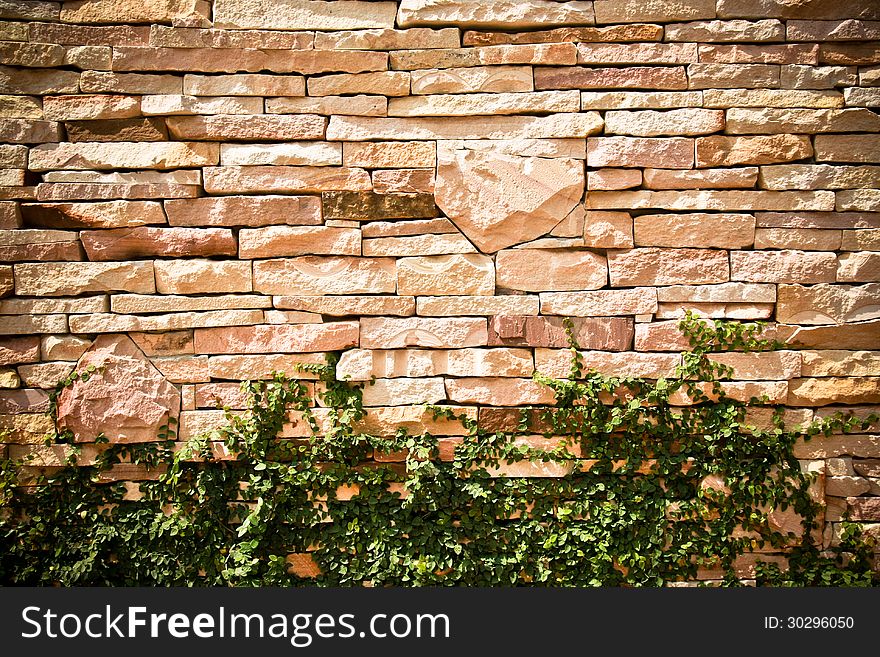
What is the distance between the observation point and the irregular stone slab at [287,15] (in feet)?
8.45

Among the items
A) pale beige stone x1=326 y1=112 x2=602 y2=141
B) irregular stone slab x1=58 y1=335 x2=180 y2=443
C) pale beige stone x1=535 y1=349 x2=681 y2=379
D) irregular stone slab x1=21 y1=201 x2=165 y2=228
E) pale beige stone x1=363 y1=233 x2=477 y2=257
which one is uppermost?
pale beige stone x1=326 y1=112 x2=602 y2=141

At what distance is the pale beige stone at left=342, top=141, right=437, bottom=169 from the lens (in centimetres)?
258

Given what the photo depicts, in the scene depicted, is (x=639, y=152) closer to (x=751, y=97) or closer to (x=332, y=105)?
(x=751, y=97)

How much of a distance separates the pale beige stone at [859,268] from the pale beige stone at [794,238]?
9 cm

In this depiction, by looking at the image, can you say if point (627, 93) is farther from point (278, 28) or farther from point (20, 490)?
point (20, 490)

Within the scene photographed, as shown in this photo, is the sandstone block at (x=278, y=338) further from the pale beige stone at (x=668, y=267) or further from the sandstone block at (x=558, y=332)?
the pale beige stone at (x=668, y=267)

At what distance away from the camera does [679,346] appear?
260 centimetres

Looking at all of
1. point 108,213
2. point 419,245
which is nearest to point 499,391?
point 419,245

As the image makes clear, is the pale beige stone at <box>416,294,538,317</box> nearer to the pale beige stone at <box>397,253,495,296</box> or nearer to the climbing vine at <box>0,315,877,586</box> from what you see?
the pale beige stone at <box>397,253,495,296</box>

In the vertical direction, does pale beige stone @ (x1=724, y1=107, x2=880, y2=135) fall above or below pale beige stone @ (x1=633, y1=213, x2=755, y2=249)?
above

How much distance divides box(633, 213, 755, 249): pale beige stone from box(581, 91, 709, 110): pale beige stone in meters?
0.49

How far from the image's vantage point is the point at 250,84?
8.43 ft

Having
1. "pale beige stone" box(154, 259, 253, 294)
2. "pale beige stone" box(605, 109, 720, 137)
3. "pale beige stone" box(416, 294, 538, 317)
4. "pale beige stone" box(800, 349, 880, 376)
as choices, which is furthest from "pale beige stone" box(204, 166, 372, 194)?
"pale beige stone" box(800, 349, 880, 376)

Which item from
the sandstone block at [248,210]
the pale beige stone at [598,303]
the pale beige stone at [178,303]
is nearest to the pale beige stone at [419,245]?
the sandstone block at [248,210]
